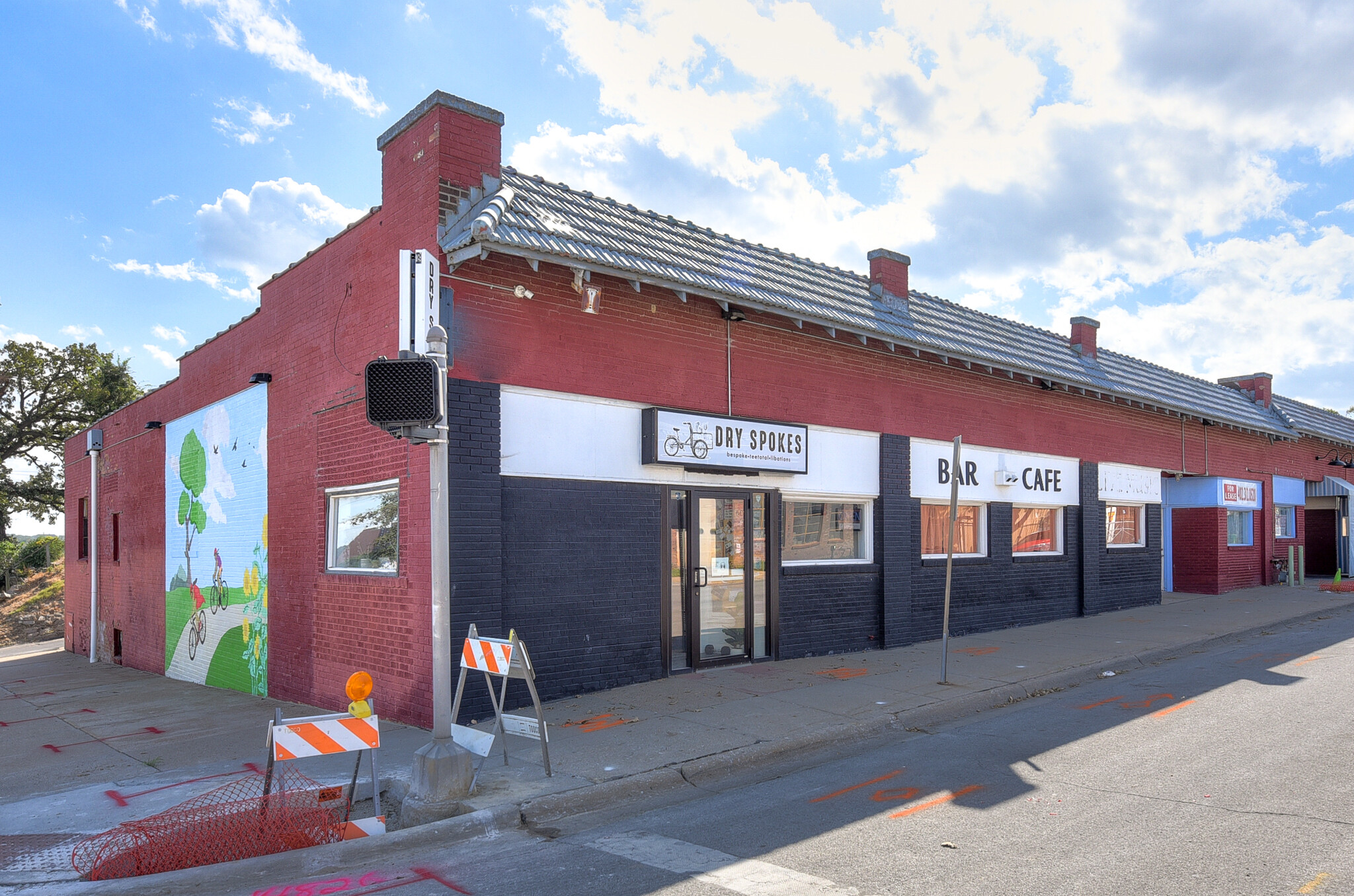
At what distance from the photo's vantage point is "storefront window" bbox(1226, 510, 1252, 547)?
2300 centimetres

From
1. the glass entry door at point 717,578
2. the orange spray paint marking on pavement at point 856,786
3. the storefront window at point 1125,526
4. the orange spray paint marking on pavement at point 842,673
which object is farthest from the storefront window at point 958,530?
the orange spray paint marking on pavement at point 856,786

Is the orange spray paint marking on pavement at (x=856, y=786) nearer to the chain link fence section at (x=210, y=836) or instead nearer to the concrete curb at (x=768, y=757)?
the concrete curb at (x=768, y=757)

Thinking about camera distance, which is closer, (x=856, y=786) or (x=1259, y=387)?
(x=856, y=786)

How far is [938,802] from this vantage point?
20.3 feet

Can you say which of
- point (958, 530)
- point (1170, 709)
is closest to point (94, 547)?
point (958, 530)

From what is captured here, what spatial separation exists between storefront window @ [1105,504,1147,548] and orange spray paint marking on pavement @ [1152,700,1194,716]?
10304 millimetres

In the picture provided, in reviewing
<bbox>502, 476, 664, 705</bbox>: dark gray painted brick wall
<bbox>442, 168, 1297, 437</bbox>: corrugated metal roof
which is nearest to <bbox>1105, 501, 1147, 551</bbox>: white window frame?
<bbox>442, 168, 1297, 437</bbox>: corrugated metal roof

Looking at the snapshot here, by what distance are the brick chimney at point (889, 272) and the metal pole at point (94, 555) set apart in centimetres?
1790

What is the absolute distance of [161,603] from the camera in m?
16.8

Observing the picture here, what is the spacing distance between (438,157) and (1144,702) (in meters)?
9.50

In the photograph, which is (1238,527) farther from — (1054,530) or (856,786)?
(856,786)

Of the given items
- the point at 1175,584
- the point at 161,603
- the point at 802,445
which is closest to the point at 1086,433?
the point at 1175,584

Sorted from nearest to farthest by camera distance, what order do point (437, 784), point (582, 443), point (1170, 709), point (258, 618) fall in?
point (437, 784) → point (1170, 709) → point (582, 443) → point (258, 618)

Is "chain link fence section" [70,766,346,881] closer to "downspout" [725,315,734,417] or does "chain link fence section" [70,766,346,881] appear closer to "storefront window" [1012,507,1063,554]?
"downspout" [725,315,734,417]
